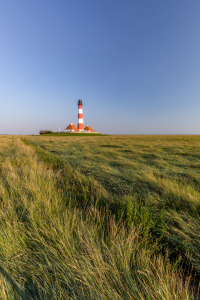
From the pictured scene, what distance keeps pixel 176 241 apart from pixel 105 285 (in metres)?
1.09

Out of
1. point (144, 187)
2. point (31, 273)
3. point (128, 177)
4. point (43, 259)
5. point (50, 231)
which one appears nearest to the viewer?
point (31, 273)

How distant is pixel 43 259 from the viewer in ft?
4.00

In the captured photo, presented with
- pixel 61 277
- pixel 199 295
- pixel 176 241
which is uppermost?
pixel 61 277

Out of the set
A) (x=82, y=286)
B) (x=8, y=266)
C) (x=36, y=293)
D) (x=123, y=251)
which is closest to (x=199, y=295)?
(x=123, y=251)

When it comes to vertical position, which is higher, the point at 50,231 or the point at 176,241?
the point at 50,231

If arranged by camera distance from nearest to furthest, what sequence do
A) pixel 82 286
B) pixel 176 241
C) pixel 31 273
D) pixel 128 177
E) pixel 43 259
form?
pixel 82 286, pixel 31 273, pixel 43 259, pixel 176 241, pixel 128 177

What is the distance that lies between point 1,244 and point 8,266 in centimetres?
25

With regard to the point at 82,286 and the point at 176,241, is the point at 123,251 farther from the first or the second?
the point at 176,241

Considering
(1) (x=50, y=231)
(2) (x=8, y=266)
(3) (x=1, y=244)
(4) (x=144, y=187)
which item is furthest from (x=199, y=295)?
(4) (x=144, y=187)

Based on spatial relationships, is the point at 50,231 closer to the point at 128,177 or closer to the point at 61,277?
the point at 61,277

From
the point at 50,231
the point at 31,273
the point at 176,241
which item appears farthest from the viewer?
the point at 176,241

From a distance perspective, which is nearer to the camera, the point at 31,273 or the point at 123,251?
the point at 31,273

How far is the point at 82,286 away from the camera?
3.20ft

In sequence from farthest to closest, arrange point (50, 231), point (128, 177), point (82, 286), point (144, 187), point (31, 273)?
point (128, 177) → point (144, 187) → point (50, 231) → point (31, 273) → point (82, 286)
